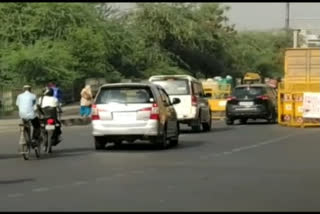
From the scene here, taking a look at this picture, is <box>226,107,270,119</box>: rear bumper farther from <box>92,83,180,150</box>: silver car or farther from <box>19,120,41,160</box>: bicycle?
<box>19,120,41,160</box>: bicycle

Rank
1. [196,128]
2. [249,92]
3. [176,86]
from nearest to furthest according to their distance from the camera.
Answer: [176,86] → [196,128] → [249,92]

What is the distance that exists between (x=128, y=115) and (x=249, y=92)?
15276 millimetres

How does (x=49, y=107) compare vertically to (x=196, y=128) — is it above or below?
above

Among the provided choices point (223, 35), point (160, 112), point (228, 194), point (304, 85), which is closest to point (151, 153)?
point (160, 112)

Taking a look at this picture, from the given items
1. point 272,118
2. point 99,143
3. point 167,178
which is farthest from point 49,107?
point 272,118

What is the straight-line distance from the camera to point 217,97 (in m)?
41.8

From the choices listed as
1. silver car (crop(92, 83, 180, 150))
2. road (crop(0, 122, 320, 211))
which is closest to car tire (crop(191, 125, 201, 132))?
road (crop(0, 122, 320, 211))

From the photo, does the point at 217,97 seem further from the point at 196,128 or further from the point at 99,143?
the point at 99,143

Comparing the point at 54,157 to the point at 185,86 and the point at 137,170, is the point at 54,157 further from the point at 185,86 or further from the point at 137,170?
the point at 185,86

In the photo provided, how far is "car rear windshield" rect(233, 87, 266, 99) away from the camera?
34.2m

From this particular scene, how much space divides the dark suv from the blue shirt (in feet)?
55.3

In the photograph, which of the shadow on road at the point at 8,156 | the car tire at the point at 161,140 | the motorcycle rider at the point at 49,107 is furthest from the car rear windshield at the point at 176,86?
the shadow on road at the point at 8,156

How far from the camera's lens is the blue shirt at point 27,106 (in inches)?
712

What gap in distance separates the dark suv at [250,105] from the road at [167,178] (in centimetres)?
1125
